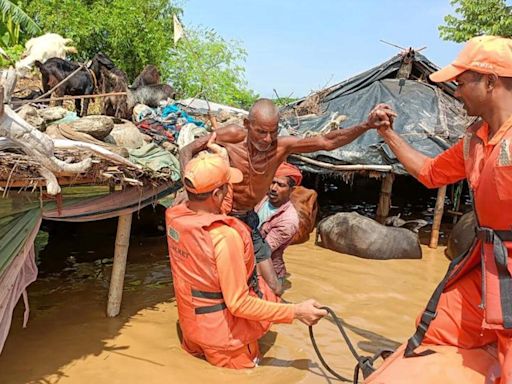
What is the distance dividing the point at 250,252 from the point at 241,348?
0.70 meters

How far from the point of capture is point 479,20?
54.3 feet

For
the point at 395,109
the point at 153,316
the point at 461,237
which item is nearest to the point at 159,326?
the point at 153,316

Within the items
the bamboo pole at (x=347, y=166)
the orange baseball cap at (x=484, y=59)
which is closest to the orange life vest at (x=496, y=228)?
the orange baseball cap at (x=484, y=59)

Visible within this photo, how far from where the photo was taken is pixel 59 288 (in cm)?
577

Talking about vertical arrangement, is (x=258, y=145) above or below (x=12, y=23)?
below

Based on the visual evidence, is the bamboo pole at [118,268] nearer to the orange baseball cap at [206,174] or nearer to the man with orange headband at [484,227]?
the orange baseball cap at [206,174]

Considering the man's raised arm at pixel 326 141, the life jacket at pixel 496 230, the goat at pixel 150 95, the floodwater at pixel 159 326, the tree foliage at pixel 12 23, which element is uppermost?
the tree foliage at pixel 12 23

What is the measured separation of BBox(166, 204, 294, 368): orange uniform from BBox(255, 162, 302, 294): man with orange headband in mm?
2063

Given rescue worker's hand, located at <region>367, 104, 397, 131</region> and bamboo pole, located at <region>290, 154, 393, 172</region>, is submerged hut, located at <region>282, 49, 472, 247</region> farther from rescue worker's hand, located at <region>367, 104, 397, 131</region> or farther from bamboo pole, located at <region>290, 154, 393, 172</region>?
rescue worker's hand, located at <region>367, 104, 397, 131</region>

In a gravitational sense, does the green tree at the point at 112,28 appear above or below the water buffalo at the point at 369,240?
above

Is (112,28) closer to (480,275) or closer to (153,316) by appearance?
(153,316)

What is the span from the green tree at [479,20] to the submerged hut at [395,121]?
6869 mm

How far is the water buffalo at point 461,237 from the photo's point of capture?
309 inches

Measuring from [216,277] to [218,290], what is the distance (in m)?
0.11
